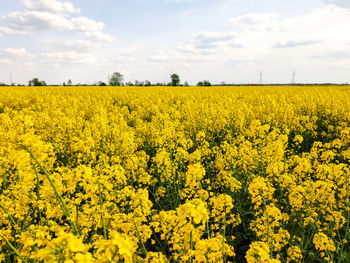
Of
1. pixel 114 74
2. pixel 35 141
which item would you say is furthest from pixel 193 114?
pixel 114 74

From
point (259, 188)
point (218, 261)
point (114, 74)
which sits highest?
point (114, 74)

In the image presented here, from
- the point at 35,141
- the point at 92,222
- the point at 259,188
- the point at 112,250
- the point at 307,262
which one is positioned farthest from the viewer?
the point at 307,262

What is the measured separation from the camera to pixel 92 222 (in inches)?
93.5

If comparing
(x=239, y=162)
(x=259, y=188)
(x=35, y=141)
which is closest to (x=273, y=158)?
(x=239, y=162)

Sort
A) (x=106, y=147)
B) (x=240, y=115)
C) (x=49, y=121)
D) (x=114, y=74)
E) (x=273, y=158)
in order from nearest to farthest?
(x=273, y=158) < (x=106, y=147) < (x=49, y=121) < (x=240, y=115) < (x=114, y=74)

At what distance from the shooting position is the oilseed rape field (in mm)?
1886

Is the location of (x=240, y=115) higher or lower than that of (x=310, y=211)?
higher

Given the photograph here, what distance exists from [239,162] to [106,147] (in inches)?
120

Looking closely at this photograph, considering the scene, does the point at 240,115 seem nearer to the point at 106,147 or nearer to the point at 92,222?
the point at 106,147

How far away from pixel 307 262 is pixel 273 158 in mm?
1721

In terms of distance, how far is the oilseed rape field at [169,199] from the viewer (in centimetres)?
189

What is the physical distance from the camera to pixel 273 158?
13.8ft

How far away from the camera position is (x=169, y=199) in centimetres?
396

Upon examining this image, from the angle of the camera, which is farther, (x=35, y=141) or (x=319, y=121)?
(x=319, y=121)
